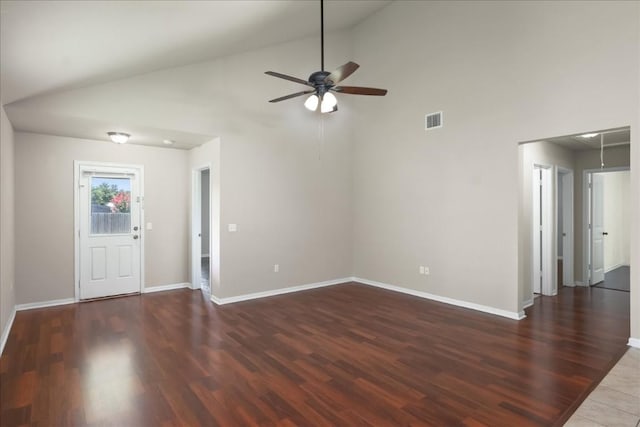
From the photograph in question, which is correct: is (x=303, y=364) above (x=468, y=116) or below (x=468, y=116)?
below

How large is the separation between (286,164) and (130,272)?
3.26 m

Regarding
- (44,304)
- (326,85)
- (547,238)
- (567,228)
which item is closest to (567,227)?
(567,228)

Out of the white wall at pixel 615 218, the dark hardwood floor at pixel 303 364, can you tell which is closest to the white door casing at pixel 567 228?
the dark hardwood floor at pixel 303 364

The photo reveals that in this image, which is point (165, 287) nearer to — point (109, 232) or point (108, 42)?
point (109, 232)

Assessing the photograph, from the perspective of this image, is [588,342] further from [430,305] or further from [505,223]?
[430,305]

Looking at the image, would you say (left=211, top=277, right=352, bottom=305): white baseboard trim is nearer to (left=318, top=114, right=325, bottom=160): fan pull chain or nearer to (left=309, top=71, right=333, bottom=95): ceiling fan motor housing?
(left=318, top=114, right=325, bottom=160): fan pull chain

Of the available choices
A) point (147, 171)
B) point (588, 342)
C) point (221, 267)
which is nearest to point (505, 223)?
point (588, 342)

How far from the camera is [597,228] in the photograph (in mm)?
6684

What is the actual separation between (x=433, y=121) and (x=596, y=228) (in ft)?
13.6

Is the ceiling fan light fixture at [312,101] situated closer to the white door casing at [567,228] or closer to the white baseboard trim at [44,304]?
the white baseboard trim at [44,304]

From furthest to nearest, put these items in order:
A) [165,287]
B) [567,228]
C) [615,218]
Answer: [615,218]
[567,228]
[165,287]

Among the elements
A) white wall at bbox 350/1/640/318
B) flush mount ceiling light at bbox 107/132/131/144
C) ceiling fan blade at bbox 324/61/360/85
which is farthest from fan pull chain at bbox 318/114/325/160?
flush mount ceiling light at bbox 107/132/131/144

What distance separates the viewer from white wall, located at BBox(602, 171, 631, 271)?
7655 millimetres

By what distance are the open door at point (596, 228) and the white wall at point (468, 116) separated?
2864mm
